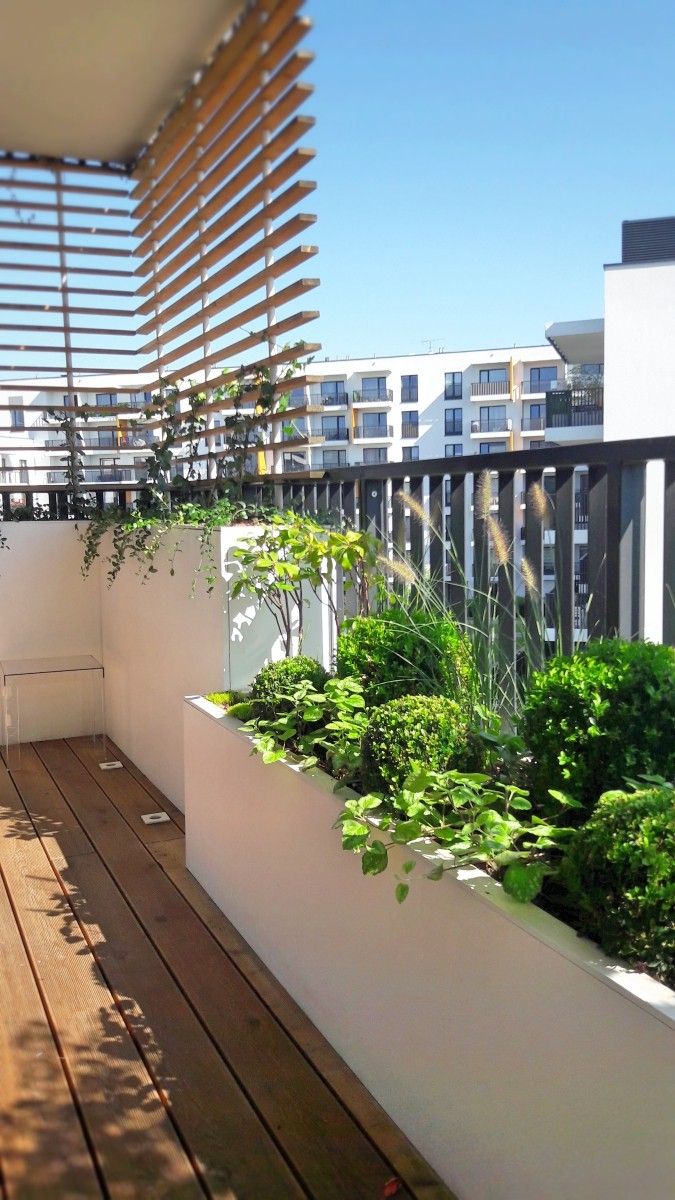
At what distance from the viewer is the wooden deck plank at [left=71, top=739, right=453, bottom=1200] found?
154 centimetres

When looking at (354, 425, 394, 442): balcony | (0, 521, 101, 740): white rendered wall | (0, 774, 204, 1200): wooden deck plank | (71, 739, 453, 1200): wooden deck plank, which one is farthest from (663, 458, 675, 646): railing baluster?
(354, 425, 394, 442): balcony

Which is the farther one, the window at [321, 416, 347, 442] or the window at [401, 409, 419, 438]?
the window at [401, 409, 419, 438]

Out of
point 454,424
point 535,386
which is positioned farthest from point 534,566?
point 454,424

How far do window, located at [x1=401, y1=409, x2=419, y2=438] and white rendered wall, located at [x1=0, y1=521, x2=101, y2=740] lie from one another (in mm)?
48189

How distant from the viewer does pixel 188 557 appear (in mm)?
3316

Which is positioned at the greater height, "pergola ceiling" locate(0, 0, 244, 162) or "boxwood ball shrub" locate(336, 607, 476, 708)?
"pergola ceiling" locate(0, 0, 244, 162)

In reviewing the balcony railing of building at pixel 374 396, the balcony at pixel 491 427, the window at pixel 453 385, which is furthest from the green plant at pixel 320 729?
the window at pixel 453 385

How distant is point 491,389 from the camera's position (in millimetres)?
50594

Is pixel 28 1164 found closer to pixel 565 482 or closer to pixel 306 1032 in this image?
pixel 306 1032

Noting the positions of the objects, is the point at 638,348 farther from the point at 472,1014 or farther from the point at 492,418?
the point at 472,1014

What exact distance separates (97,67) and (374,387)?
152 feet

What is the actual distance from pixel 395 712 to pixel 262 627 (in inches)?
52.6

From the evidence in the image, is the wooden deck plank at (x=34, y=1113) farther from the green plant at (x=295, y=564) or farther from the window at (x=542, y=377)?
the window at (x=542, y=377)

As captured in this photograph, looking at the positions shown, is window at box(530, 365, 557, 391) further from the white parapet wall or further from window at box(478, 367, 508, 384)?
the white parapet wall
